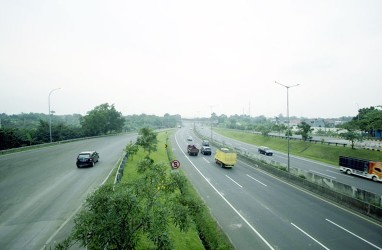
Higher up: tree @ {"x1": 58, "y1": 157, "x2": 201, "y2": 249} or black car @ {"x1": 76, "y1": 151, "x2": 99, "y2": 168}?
tree @ {"x1": 58, "y1": 157, "x2": 201, "y2": 249}

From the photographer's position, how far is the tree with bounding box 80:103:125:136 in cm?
7381

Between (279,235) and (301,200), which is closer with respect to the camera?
(279,235)

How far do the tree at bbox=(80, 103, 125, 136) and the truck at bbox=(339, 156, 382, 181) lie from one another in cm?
6619

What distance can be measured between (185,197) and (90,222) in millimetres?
3676

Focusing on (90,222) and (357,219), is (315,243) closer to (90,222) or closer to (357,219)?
(357,219)

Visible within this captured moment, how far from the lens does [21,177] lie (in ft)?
75.3

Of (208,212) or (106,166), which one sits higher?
(106,166)

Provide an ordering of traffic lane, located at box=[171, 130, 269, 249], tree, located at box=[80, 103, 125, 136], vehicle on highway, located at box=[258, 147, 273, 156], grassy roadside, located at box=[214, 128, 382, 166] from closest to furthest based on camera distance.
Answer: traffic lane, located at box=[171, 130, 269, 249], grassy roadside, located at box=[214, 128, 382, 166], vehicle on highway, located at box=[258, 147, 273, 156], tree, located at box=[80, 103, 125, 136]

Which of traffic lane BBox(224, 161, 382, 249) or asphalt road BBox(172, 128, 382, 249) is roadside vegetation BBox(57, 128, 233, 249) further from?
traffic lane BBox(224, 161, 382, 249)

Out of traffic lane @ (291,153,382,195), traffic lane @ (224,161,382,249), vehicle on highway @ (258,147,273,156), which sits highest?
vehicle on highway @ (258,147,273,156)

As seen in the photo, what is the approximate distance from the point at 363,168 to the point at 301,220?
68.3 ft

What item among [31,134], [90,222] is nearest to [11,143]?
[31,134]

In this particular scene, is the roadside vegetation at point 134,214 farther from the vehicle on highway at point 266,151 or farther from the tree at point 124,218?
the vehicle on highway at point 266,151

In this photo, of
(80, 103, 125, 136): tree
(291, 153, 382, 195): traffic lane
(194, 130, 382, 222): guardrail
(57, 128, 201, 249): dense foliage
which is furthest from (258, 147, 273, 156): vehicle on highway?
(80, 103, 125, 136): tree
